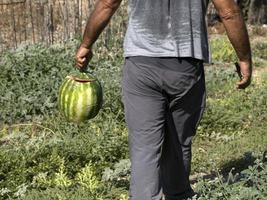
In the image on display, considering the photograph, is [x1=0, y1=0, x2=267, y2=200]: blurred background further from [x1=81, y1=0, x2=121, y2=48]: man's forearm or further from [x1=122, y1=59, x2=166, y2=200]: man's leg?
[x1=81, y1=0, x2=121, y2=48]: man's forearm

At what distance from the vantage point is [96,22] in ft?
11.8

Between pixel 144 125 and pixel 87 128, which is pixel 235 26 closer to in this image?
pixel 144 125

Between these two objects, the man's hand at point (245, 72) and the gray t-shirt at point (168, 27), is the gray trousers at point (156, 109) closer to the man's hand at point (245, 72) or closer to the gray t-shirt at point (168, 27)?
the gray t-shirt at point (168, 27)

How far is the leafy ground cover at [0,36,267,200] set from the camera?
180 inches

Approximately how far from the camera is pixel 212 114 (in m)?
6.52

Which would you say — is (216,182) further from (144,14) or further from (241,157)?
(241,157)

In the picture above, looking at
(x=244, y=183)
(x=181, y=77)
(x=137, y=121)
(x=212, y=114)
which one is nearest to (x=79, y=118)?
(x=137, y=121)

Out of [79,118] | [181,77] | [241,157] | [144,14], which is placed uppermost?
[144,14]

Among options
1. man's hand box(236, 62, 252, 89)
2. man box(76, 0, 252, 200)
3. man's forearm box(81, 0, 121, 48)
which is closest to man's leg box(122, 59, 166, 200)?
man box(76, 0, 252, 200)

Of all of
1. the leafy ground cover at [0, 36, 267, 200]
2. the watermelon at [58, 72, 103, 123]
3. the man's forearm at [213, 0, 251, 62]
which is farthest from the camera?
the leafy ground cover at [0, 36, 267, 200]

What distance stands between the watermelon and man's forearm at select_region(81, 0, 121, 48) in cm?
35

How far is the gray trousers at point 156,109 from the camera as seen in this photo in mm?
3602

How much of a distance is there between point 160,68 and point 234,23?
1.59ft

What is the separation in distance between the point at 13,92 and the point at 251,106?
8.53 ft
